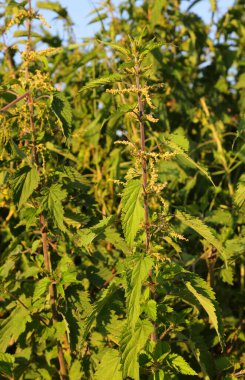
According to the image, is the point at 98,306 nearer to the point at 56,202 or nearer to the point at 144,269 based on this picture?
the point at 144,269

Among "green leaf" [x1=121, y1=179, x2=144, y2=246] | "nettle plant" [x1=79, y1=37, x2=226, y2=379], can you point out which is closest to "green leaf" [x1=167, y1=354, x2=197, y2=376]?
"nettle plant" [x1=79, y1=37, x2=226, y2=379]

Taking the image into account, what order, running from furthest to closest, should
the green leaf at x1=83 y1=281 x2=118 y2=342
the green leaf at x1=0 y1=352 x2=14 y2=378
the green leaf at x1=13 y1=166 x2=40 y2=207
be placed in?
1. the green leaf at x1=13 y1=166 x2=40 y2=207
2. the green leaf at x1=0 y1=352 x2=14 y2=378
3. the green leaf at x1=83 y1=281 x2=118 y2=342

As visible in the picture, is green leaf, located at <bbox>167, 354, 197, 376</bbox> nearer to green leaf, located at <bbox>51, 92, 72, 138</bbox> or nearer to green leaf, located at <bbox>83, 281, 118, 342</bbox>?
green leaf, located at <bbox>83, 281, 118, 342</bbox>

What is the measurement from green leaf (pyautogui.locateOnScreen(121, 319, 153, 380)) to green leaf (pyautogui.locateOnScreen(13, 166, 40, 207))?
841 mm

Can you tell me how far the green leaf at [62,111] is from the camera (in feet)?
9.30

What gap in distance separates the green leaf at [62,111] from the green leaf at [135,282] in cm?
78

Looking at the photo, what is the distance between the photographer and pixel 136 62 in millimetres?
2477

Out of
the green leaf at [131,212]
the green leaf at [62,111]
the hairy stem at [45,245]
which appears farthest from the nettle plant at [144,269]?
the hairy stem at [45,245]

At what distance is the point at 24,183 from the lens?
2.92 m

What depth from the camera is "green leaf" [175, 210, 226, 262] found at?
2.46 m

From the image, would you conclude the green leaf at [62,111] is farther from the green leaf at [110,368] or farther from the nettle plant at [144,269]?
the green leaf at [110,368]

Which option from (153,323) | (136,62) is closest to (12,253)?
(153,323)

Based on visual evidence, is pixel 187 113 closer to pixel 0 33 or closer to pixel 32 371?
pixel 0 33

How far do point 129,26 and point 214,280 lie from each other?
8.10 feet
